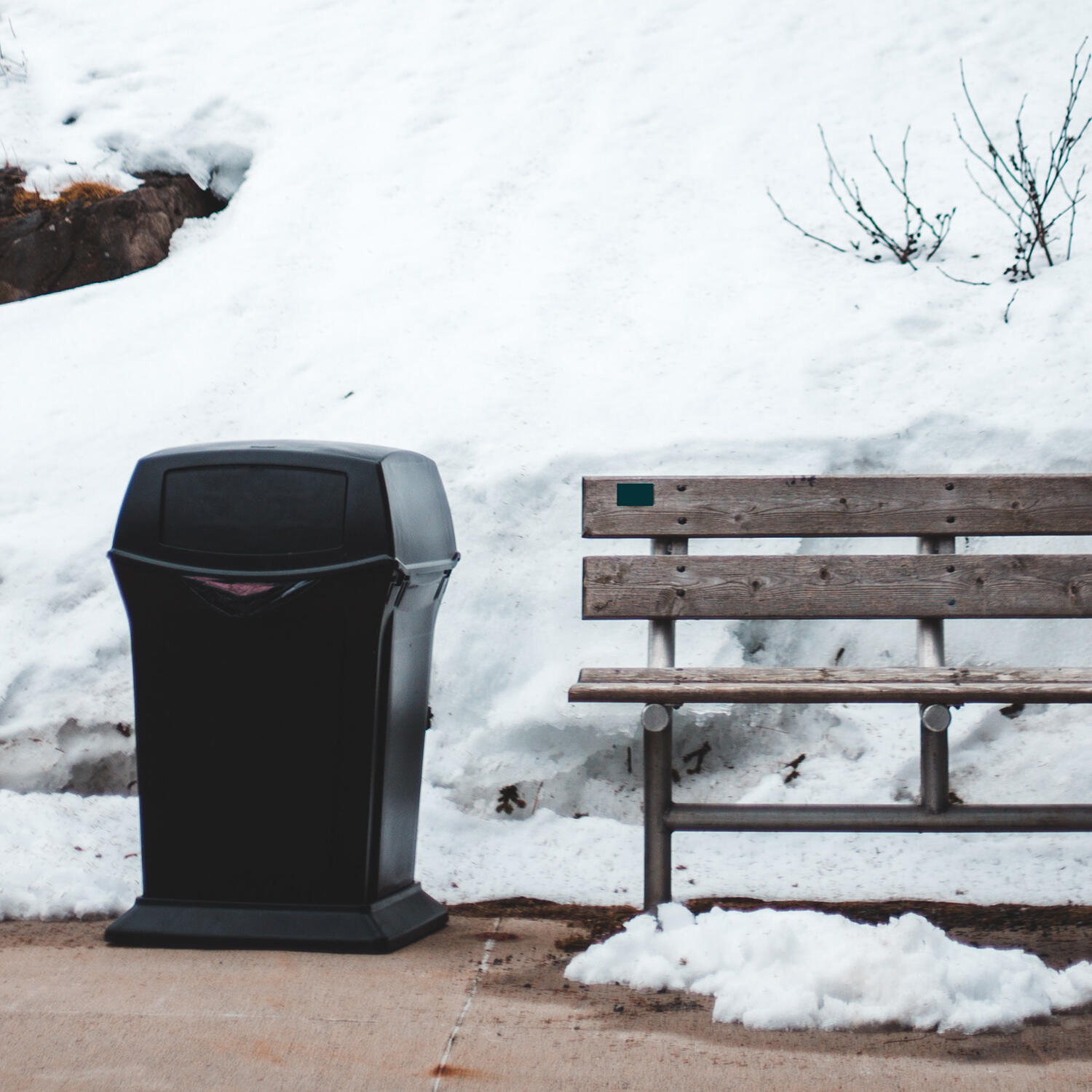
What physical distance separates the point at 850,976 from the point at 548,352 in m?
3.54

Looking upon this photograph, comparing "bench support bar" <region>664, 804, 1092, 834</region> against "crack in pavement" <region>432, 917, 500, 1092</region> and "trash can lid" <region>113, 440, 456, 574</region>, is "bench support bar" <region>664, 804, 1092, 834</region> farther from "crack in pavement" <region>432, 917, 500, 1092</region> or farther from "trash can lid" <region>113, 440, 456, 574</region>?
"trash can lid" <region>113, 440, 456, 574</region>

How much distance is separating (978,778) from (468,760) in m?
1.61

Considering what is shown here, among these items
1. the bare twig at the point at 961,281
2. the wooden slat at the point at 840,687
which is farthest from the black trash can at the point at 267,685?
the bare twig at the point at 961,281

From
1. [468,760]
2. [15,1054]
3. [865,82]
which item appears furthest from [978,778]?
[865,82]

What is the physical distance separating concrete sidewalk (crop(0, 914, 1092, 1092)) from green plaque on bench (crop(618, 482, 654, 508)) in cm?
119

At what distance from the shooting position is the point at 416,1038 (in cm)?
227

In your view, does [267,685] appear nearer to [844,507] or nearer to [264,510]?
[264,510]

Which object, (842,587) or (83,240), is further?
(83,240)

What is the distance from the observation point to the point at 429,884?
3.52 meters

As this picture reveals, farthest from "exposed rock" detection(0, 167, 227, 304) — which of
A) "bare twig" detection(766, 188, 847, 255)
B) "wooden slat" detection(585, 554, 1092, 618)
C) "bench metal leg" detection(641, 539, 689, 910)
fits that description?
"bench metal leg" detection(641, 539, 689, 910)

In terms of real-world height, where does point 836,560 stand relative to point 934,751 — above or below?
above

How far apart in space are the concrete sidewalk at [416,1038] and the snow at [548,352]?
0.73 m

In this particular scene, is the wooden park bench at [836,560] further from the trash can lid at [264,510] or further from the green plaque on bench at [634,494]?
the trash can lid at [264,510]

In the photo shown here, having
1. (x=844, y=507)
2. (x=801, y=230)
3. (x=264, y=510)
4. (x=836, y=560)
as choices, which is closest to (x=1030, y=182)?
(x=801, y=230)
